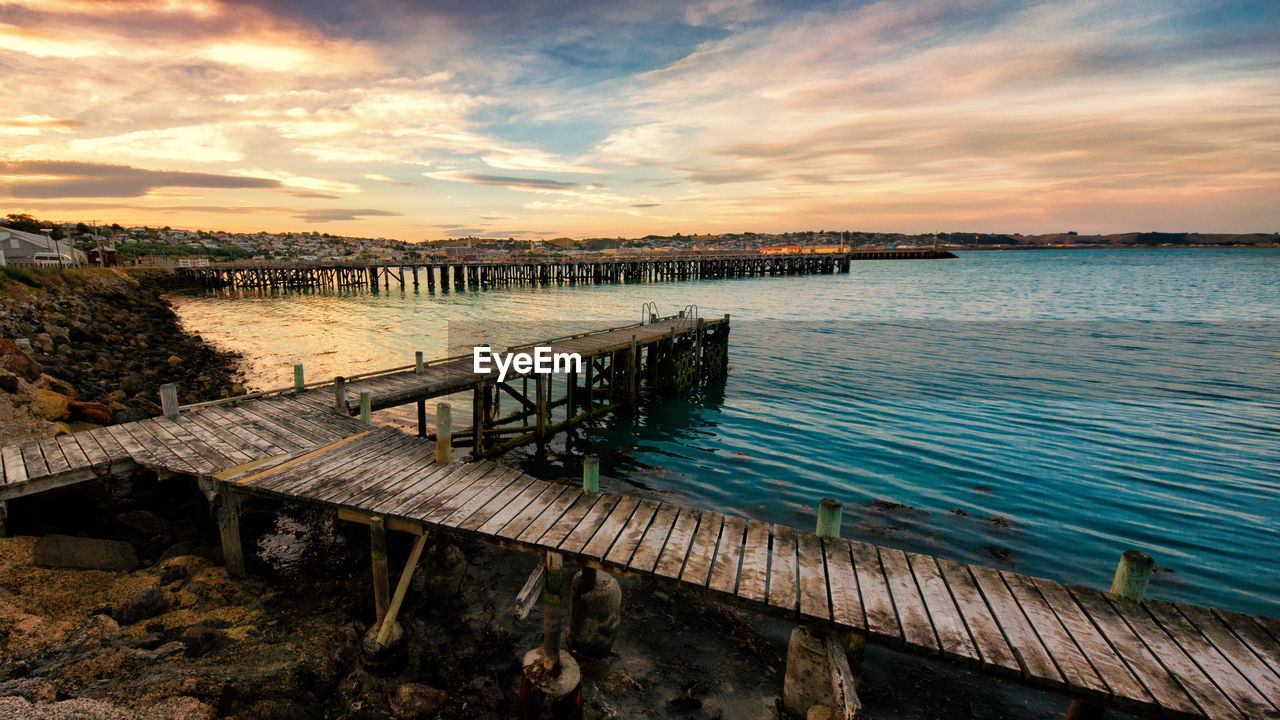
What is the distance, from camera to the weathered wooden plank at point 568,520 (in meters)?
6.20

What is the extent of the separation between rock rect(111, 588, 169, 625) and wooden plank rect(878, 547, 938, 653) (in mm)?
8551

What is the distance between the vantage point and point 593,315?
147 ft

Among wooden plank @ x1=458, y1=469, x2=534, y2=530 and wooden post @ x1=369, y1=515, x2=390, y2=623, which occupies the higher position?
wooden plank @ x1=458, y1=469, x2=534, y2=530

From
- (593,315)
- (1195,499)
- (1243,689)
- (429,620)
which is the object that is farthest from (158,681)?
(593,315)

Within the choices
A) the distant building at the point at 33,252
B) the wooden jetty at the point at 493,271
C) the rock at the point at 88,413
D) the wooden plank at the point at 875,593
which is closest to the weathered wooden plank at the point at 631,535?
the wooden plank at the point at 875,593

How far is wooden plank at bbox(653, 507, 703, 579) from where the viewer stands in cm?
573

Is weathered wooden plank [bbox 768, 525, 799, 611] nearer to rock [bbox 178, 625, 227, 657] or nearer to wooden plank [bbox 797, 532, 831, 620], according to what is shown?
wooden plank [bbox 797, 532, 831, 620]

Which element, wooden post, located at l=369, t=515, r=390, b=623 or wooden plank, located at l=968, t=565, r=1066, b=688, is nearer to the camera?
wooden plank, located at l=968, t=565, r=1066, b=688

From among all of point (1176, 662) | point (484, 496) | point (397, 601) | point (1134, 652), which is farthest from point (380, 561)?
point (1176, 662)

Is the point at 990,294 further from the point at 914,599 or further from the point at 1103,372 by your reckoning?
the point at 914,599

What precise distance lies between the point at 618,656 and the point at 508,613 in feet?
6.13

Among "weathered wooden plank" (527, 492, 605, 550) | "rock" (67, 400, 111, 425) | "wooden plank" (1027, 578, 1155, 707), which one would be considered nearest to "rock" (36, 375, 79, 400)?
"rock" (67, 400, 111, 425)

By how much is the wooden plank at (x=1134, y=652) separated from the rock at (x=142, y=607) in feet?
33.8

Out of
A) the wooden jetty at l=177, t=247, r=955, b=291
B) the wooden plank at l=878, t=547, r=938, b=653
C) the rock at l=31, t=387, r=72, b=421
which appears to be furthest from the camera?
the wooden jetty at l=177, t=247, r=955, b=291
